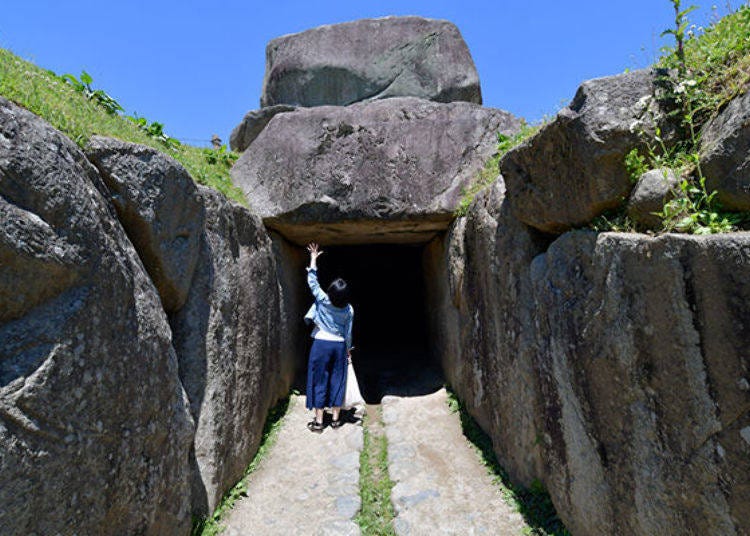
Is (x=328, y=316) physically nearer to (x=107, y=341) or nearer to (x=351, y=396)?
(x=351, y=396)

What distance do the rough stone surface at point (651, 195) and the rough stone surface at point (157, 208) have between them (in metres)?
2.95

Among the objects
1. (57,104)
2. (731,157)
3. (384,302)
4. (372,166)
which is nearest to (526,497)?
(731,157)

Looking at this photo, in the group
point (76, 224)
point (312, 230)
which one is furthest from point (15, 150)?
point (312, 230)

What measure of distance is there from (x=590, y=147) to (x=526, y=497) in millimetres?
2674

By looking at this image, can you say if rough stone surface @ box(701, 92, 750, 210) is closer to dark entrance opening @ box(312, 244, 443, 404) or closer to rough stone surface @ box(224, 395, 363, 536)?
rough stone surface @ box(224, 395, 363, 536)

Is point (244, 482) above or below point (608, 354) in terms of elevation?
below

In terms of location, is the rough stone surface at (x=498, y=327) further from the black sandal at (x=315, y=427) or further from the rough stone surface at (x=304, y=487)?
the black sandal at (x=315, y=427)

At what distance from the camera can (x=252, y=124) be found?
7.41 meters

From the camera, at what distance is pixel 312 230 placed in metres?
6.54

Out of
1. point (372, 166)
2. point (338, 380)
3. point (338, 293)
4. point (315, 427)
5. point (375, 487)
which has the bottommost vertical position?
point (375, 487)

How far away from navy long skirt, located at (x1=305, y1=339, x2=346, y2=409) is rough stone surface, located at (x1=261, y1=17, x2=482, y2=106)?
12.0 feet

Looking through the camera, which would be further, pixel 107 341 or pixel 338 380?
pixel 338 380

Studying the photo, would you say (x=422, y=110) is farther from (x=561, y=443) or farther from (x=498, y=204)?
(x=561, y=443)

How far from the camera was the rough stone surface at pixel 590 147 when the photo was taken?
2863 mm
